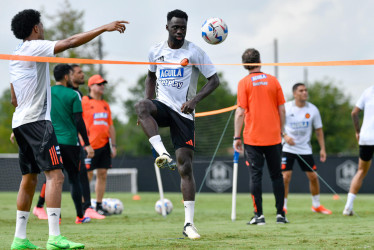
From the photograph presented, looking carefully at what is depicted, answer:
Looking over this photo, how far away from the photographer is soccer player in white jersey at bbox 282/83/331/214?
35.6 ft

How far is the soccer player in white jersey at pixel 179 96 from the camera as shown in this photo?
20.0 ft

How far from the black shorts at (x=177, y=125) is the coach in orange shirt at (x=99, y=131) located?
4616 millimetres

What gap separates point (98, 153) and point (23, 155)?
17.6 feet

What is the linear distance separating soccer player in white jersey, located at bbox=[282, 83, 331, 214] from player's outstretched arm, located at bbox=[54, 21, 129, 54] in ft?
21.0

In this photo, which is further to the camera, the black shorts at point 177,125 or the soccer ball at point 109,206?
the soccer ball at point 109,206

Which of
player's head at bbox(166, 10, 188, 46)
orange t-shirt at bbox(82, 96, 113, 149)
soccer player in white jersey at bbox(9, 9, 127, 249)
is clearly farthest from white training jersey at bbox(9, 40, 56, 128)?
orange t-shirt at bbox(82, 96, 113, 149)

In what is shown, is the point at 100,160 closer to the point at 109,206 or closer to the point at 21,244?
the point at 109,206

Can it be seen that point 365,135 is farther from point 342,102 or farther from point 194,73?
point 342,102

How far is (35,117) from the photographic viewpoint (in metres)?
5.20

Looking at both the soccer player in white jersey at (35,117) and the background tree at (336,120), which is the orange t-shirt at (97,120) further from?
the background tree at (336,120)

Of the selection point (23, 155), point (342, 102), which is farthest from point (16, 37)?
point (342, 102)

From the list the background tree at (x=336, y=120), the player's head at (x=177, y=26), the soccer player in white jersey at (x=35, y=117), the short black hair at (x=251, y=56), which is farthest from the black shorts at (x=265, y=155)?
the background tree at (x=336, y=120)

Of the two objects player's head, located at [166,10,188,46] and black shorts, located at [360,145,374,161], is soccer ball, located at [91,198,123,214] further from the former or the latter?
player's head, located at [166,10,188,46]

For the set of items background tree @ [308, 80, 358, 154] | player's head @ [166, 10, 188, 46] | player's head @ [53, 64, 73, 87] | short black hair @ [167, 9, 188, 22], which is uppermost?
short black hair @ [167, 9, 188, 22]
